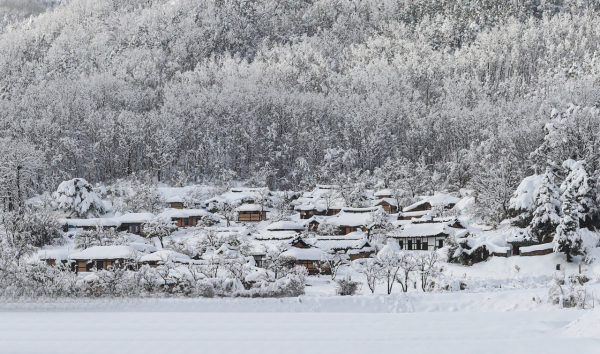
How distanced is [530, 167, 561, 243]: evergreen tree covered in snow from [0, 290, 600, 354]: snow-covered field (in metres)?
14.4

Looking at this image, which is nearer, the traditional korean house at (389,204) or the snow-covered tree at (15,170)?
the snow-covered tree at (15,170)

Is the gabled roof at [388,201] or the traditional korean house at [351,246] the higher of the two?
the traditional korean house at [351,246]

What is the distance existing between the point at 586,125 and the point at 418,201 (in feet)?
62.9

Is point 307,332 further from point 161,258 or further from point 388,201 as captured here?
point 388,201

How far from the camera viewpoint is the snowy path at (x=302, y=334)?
13.3m

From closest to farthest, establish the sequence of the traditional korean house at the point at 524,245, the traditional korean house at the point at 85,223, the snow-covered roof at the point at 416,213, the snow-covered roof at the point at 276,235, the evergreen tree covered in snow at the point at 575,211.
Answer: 1. the evergreen tree covered in snow at the point at 575,211
2. the traditional korean house at the point at 524,245
3. the snow-covered roof at the point at 276,235
4. the traditional korean house at the point at 85,223
5. the snow-covered roof at the point at 416,213

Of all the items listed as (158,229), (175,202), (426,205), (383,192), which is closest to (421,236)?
(426,205)

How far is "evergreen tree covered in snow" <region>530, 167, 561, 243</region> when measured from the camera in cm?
3503

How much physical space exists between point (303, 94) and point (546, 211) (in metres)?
76.2

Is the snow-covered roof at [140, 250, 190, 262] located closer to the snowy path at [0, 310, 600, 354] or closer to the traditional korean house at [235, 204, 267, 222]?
the snowy path at [0, 310, 600, 354]

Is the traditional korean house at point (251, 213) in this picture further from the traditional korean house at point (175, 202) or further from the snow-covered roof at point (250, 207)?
the traditional korean house at point (175, 202)

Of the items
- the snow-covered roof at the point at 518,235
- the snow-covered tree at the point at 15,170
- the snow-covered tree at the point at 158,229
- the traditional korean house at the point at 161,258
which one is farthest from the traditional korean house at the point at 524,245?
the snow-covered tree at the point at 15,170

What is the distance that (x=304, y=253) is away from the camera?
128ft

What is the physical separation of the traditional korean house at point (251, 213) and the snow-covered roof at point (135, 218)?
9918mm
